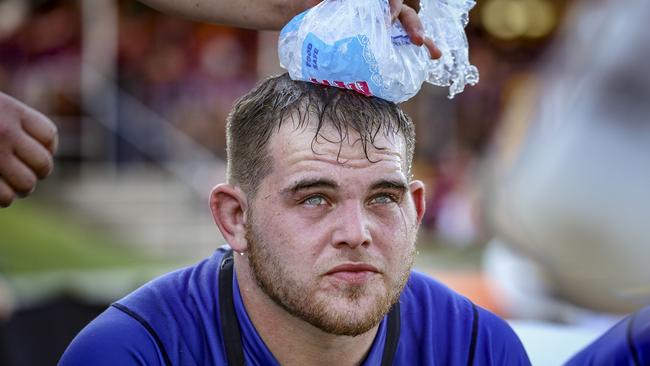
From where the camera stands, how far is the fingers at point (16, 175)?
223cm

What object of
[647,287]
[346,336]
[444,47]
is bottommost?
[647,287]

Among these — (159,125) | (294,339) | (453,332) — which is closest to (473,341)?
(453,332)

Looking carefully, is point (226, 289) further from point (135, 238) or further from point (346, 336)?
point (135, 238)

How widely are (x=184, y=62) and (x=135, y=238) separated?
332 cm

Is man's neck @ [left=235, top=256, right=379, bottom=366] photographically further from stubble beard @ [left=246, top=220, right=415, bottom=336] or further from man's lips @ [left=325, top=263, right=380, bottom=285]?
man's lips @ [left=325, top=263, right=380, bottom=285]

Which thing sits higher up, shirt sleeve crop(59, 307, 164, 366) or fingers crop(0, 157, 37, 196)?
fingers crop(0, 157, 37, 196)

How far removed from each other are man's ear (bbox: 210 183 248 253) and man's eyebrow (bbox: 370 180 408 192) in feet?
1.20

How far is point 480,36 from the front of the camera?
1680 centimetres

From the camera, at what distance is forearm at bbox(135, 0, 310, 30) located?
2645 millimetres

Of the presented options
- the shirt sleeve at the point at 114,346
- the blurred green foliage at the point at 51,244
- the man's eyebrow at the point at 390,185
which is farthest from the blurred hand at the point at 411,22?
the blurred green foliage at the point at 51,244

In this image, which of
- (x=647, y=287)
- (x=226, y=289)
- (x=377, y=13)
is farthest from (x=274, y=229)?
(x=647, y=287)

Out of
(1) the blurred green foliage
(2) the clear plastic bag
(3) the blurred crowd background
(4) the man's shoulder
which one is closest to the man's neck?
(4) the man's shoulder

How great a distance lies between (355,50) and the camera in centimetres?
245

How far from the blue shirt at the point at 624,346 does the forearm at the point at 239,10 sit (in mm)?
1181
